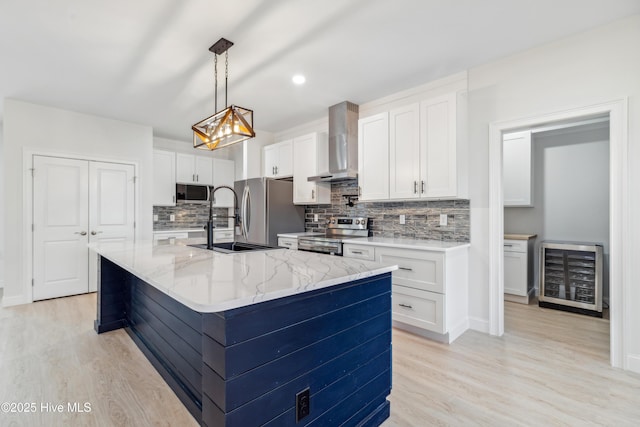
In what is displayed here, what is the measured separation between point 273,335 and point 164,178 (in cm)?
485

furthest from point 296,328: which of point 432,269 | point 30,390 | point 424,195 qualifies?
point 424,195

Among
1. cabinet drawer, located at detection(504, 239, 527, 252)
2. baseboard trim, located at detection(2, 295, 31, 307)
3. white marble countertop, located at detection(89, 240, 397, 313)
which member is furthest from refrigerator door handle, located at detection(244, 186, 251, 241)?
cabinet drawer, located at detection(504, 239, 527, 252)

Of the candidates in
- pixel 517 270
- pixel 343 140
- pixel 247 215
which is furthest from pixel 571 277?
pixel 247 215

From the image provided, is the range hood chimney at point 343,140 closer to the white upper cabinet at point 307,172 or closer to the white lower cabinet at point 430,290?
the white upper cabinet at point 307,172

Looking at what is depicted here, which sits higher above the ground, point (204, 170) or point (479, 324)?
point (204, 170)

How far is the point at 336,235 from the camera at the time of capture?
418 cm

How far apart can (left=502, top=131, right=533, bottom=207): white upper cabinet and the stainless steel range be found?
6.73 ft

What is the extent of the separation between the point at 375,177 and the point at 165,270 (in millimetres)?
2512

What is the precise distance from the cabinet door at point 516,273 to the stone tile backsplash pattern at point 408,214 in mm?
1376

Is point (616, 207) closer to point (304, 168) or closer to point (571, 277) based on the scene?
point (571, 277)

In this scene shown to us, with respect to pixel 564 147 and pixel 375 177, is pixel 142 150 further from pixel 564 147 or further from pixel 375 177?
pixel 564 147

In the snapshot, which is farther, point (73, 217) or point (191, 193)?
point (191, 193)

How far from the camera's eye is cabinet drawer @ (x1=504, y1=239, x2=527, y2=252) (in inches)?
153

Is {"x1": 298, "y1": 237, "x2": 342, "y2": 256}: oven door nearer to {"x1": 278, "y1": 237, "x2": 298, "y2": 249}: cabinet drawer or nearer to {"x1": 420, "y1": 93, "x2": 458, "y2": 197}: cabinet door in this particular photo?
{"x1": 278, "y1": 237, "x2": 298, "y2": 249}: cabinet drawer
